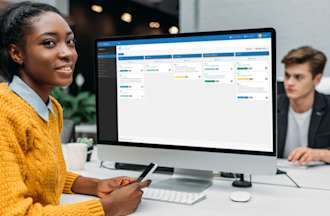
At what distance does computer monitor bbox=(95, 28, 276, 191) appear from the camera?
1.10 meters

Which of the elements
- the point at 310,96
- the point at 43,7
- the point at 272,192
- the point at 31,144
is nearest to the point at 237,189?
the point at 272,192

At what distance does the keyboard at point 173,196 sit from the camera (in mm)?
1045

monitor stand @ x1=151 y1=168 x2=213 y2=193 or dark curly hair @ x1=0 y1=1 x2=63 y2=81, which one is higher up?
dark curly hair @ x1=0 y1=1 x2=63 y2=81

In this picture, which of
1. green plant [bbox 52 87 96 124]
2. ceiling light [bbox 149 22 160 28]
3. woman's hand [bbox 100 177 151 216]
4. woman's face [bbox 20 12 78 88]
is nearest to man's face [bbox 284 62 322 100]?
woman's hand [bbox 100 177 151 216]

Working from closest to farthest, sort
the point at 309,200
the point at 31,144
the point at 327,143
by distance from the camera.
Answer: the point at 31,144
the point at 309,200
the point at 327,143

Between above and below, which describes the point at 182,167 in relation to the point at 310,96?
below

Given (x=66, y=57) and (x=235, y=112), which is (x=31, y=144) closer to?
(x=66, y=57)

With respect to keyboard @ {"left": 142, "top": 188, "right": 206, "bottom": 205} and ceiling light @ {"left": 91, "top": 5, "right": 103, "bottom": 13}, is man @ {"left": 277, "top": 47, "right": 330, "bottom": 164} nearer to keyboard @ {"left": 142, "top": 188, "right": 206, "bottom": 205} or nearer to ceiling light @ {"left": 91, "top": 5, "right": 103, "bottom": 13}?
keyboard @ {"left": 142, "top": 188, "right": 206, "bottom": 205}

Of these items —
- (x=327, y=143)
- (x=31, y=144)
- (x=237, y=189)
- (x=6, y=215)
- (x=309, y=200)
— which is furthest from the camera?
(x=327, y=143)

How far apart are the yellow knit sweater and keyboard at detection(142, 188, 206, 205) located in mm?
263

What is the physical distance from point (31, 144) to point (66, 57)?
0.75ft

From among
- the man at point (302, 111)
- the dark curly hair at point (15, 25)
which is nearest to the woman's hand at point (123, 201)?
the dark curly hair at point (15, 25)

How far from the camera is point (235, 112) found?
1124 millimetres

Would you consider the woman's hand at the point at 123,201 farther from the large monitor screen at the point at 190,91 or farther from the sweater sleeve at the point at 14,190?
the large monitor screen at the point at 190,91
